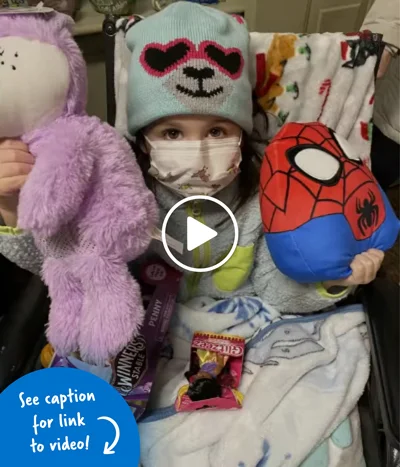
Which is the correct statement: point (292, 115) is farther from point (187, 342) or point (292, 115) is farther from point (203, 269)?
point (187, 342)

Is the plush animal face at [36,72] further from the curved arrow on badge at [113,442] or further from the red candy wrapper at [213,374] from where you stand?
the red candy wrapper at [213,374]

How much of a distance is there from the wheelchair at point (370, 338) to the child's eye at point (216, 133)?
21 cm

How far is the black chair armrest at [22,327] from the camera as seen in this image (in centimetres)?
63

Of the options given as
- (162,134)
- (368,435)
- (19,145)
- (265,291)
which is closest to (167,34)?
(162,134)

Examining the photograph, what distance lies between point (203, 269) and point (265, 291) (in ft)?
0.35

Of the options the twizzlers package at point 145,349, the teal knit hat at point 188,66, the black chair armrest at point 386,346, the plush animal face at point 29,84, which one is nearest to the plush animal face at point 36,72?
the plush animal face at point 29,84

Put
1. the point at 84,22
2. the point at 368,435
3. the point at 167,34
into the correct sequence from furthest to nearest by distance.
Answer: the point at 84,22 → the point at 368,435 → the point at 167,34

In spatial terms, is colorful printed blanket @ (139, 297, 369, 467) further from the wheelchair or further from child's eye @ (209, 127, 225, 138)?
child's eye @ (209, 127, 225, 138)

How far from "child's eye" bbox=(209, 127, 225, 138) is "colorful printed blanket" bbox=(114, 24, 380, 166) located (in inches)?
6.1

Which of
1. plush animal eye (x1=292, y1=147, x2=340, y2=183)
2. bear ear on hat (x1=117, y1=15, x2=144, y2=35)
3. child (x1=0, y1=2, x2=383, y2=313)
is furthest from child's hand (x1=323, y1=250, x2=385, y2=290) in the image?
bear ear on hat (x1=117, y1=15, x2=144, y2=35)

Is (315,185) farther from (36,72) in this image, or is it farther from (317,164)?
(36,72)

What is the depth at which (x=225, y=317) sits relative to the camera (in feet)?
2.55
